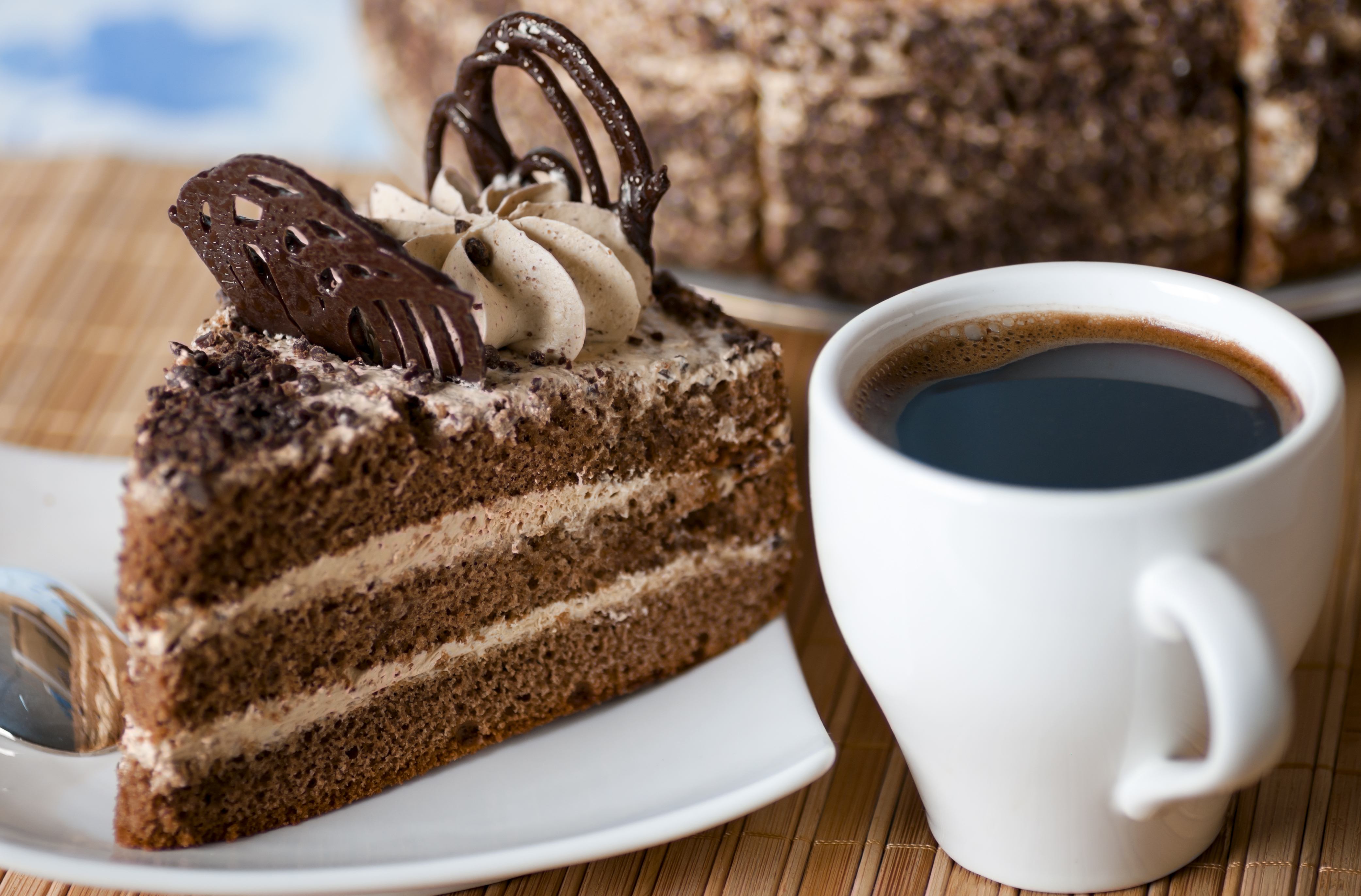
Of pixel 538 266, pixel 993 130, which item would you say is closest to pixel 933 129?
pixel 993 130

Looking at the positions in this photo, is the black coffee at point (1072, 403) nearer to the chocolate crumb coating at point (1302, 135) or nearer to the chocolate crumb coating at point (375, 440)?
the chocolate crumb coating at point (375, 440)

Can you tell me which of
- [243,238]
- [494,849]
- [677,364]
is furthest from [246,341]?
[494,849]

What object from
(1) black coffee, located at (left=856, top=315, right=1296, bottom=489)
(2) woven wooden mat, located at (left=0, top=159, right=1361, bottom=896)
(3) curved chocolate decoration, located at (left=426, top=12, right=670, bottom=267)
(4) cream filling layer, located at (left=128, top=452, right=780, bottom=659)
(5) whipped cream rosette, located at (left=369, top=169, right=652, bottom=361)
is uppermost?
(3) curved chocolate decoration, located at (left=426, top=12, right=670, bottom=267)

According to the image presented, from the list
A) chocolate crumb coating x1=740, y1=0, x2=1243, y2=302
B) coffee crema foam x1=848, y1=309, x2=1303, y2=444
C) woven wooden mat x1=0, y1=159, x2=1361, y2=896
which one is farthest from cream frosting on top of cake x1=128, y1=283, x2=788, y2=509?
chocolate crumb coating x1=740, y1=0, x2=1243, y2=302

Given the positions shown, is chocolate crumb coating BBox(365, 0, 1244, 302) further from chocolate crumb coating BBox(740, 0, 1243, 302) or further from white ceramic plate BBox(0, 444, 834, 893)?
white ceramic plate BBox(0, 444, 834, 893)

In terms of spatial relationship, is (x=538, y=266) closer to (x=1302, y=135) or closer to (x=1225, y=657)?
(x=1225, y=657)
